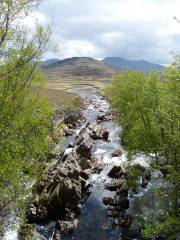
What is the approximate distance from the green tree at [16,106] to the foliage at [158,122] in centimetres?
956

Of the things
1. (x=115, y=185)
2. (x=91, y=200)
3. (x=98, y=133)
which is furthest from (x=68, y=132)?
(x=91, y=200)

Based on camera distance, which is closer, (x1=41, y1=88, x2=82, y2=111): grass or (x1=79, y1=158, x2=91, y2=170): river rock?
(x1=79, y1=158, x2=91, y2=170): river rock

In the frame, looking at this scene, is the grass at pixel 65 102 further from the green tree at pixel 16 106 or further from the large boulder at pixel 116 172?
the green tree at pixel 16 106

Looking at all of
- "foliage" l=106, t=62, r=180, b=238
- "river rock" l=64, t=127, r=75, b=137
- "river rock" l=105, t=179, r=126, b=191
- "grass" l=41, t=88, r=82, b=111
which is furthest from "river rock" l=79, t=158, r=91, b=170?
"grass" l=41, t=88, r=82, b=111

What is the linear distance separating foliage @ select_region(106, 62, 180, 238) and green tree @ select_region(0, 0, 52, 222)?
9.56 metres

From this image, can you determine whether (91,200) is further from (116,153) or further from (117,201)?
(116,153)

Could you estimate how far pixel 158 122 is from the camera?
31.3 metres

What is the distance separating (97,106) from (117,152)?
237ft

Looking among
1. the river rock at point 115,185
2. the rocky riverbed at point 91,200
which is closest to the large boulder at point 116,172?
the rocky riverbed at point 91,200

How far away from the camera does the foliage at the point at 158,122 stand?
27594 millimetres

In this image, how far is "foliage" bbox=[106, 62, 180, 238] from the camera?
90.5 ft

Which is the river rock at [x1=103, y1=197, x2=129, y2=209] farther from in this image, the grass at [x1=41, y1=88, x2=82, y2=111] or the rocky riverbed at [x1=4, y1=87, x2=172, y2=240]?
the grass at [x1=41, y1=88, x2=82, y2=111]

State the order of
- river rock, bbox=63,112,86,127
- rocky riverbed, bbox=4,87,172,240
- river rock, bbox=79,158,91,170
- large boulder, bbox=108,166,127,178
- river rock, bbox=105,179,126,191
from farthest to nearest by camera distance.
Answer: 1. river rock, bbox=63,112,86,127
2. river rock, bbox=79,158,91,170
3. large boulder, bbox=108,166,127,178
4. river rock, bbox=105,179,126,191
5. rocky riverbed, bbox=4,87,172,240

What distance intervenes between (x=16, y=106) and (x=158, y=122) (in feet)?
41.6
